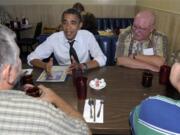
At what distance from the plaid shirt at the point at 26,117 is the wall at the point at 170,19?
10.4ft

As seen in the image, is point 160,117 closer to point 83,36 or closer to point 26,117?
point 26,117

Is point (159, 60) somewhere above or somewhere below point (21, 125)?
below

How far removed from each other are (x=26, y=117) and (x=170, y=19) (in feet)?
12.4

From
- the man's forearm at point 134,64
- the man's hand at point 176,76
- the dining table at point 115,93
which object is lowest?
the dining table at point 115,93

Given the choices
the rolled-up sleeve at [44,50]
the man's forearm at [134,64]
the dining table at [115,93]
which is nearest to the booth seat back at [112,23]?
the rolled-up sleeve at [44,50]

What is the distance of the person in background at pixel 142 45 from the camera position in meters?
2.20

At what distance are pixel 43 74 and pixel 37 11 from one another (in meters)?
5.93

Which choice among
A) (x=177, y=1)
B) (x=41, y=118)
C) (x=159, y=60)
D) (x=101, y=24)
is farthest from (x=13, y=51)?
(x=101, y=24)

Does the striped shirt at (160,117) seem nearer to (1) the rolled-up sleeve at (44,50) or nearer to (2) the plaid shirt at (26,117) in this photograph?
(2) the plaid shirt at (26,117)

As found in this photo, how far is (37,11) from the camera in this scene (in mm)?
7508

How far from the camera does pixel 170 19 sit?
409 cm

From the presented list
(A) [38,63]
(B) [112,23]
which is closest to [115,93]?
(A) [38,63]

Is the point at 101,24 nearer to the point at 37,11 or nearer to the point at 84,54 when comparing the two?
the point at 37,11

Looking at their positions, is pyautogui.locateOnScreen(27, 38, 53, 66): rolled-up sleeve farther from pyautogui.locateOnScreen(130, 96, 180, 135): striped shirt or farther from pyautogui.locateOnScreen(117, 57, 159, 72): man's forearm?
pyautogui.locateOnScreen(130, 96, 180, 135): striped shirt
